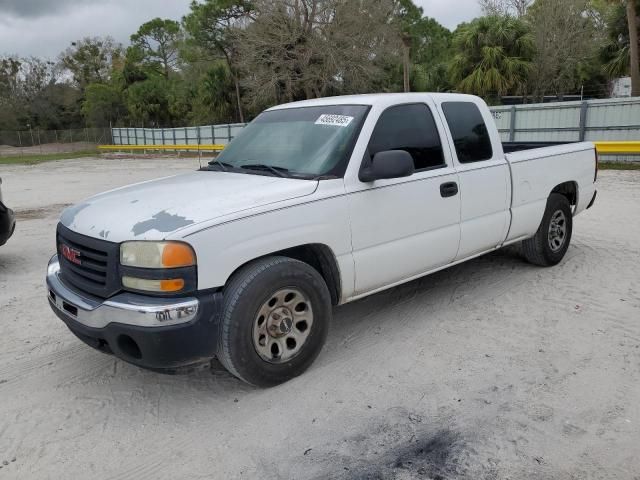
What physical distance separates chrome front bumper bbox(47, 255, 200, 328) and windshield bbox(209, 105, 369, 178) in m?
1.28

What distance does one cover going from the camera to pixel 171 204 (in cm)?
336

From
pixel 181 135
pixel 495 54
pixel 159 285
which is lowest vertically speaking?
pixel 159 285

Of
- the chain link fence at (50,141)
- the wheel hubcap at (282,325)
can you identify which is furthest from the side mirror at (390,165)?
the chain link fence at (50,141)

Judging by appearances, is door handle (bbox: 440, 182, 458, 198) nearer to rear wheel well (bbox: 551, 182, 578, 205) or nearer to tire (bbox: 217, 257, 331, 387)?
tire (bbox: 217, 257, 331, 387)

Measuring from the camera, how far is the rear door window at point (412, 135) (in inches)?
158

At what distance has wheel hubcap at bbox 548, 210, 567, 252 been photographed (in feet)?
18.8

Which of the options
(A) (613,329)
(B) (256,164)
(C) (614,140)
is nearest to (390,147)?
(B) (256,164)

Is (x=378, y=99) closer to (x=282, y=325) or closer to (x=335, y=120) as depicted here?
(x=335, y=120)

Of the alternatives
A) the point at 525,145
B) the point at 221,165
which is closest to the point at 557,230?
the point at 525,145

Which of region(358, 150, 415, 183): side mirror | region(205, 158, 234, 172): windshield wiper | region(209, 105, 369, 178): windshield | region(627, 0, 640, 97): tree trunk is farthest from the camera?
region(627, 0, 640, 97): tree trunk

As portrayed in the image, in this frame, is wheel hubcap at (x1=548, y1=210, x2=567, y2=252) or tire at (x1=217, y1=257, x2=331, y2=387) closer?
tire at (x1=217, y1=257, x2=331, y2=387)

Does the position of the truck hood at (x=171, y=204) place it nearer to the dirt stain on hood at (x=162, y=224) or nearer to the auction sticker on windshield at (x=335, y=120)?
the dirt stain on hood at (x=162, y=224)

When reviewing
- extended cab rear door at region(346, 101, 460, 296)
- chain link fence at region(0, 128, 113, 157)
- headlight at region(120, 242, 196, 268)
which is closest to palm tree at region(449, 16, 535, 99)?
extended cab rear door at region(346, 101, 460, 296)

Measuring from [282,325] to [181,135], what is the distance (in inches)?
1404
